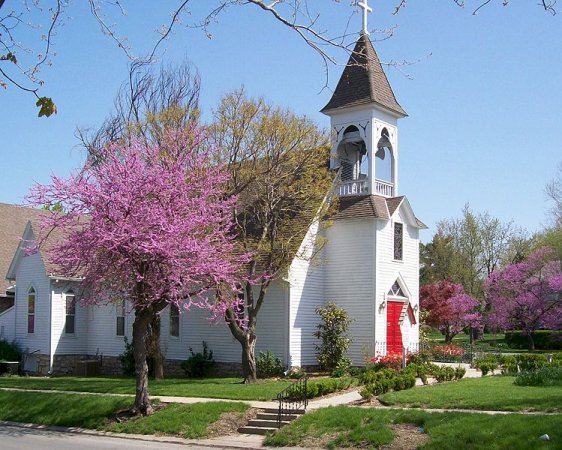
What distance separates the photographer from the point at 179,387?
82.1 ft

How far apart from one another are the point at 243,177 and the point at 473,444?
14.2 metres

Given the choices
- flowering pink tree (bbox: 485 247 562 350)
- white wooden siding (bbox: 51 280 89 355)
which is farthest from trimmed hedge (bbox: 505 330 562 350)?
white wooden siding (bbox: 51 280 89 355)

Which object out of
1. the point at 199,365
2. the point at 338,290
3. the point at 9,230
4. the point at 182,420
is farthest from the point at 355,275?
the point at 9,230

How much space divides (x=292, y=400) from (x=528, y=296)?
31.3 metres

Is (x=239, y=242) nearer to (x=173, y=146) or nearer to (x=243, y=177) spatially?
(x=243, y=177)

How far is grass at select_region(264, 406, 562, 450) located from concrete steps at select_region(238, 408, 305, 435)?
18.9 inches

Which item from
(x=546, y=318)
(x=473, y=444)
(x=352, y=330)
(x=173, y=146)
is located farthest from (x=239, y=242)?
(x=546, y=318)

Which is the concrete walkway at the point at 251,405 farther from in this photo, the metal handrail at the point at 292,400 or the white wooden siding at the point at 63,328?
the white wooden siding at the point at 63,328

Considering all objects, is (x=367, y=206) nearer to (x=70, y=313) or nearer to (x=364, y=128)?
(x=364, y=128)

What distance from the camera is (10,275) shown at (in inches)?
1471

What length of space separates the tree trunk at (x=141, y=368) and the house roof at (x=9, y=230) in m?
20.2

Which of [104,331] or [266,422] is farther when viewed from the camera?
[104,331]

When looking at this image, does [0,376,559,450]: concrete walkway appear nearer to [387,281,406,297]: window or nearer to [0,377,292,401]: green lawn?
[0,377,292,401]: green lawn

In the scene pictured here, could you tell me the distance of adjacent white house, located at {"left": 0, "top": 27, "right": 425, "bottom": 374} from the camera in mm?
29484
